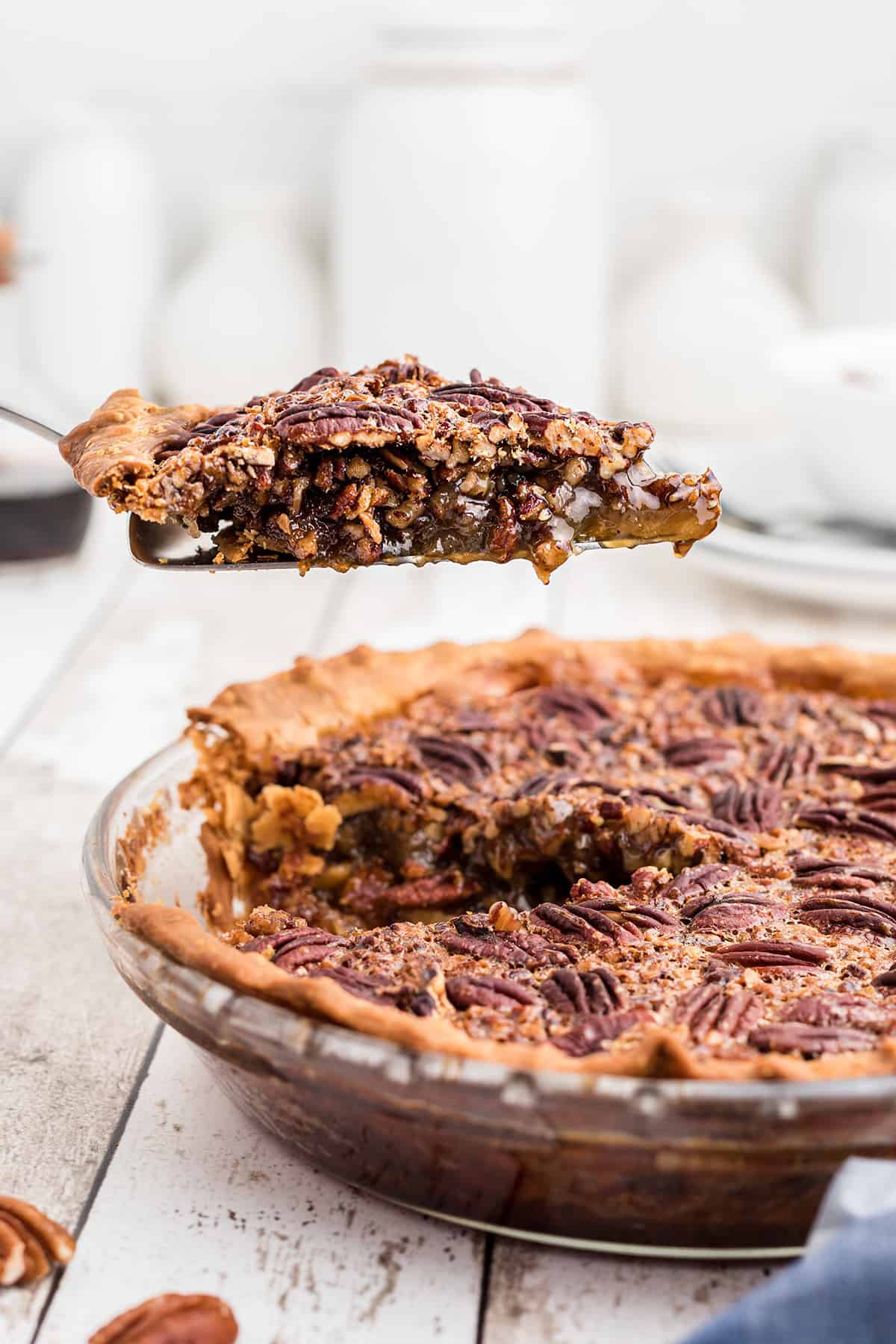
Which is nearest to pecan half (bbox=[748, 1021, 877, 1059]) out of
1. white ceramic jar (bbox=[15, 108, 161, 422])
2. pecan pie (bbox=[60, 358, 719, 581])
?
pecan pie (bbox=[60, 358, 719, 581])

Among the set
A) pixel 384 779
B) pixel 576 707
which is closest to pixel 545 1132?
pixel 384 779

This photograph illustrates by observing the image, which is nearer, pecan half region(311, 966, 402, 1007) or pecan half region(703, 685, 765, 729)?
pecan half region(311, 966, 402, 1007)

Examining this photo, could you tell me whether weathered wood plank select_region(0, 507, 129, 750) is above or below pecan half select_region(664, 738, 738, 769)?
below

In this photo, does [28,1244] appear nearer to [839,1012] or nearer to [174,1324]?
[174,1324]

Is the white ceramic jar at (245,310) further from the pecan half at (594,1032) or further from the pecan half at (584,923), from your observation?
the pecan half at (594,1032)

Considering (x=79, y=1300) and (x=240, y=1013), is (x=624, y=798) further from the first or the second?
(x=79, y=1300)

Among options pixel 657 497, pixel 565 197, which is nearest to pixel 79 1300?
pixel 657 497

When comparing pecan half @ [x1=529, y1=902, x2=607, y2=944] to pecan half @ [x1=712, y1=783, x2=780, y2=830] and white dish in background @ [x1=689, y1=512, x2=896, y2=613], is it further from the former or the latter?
white dish in background @ [x1=689, y1=512, x2=896, y2=613]

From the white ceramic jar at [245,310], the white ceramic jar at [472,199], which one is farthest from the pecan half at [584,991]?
the white ceramic jar at [245,310]
